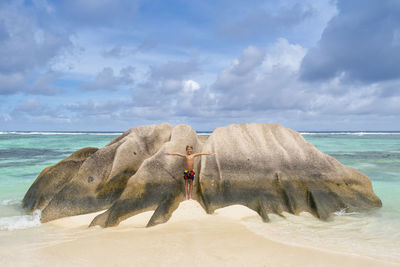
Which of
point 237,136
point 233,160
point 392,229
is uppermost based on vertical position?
point 237,136

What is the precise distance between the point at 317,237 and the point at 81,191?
16.2ft

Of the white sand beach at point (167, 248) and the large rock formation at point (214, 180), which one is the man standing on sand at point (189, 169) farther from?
the white sand beach at point (167, 248)

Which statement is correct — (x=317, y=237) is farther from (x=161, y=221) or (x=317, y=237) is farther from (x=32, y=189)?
(x=32, y=189)

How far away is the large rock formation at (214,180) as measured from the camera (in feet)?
20.0

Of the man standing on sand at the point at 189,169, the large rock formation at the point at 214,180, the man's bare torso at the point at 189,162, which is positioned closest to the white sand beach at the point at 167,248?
the large rock formation at the point at 214,180

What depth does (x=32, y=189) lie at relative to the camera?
25.0 ft

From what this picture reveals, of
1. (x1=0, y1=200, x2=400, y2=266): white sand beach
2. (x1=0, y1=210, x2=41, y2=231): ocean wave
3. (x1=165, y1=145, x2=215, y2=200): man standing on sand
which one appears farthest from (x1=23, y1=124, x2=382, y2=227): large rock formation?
(x1=0, y1=200, x2=400, y2=266): white sand beach

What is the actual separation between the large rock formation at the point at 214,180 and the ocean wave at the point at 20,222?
0.27 meters

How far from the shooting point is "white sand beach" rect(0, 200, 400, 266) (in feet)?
13.0

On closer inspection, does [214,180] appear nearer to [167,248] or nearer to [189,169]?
[189,169]

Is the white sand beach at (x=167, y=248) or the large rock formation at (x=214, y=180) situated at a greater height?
the large rock formation at (x=214, y=180)

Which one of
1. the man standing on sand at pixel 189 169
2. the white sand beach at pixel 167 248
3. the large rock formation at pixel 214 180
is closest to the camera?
the white sand beach at pixel 167 248

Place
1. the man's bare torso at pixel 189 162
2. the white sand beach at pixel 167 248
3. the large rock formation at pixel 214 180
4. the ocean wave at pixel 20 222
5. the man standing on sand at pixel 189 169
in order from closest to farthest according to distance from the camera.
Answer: the white sand beach at pixel 167 248
the ocean wave at pixel 20 222
the large rock formation at pixel 214 180
the man standing on sand at pixel 189 169
the man's bare torso at pixel 189 162

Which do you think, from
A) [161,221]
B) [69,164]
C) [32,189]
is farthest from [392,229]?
[32,189]
